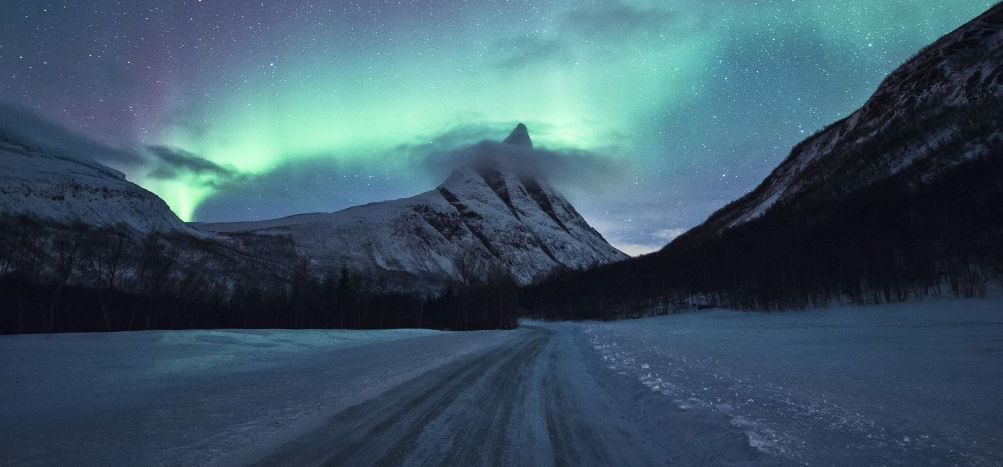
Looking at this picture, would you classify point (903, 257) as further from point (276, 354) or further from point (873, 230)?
A: point (276, 354)

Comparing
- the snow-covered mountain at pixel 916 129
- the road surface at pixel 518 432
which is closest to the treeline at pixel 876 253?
the snow-covered mountain at pixel 916 129

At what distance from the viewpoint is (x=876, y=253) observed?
44000 mm

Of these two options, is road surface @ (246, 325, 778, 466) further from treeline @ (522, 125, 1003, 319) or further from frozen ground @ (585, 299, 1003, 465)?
treeline @ (522, 125, 1003, 319)

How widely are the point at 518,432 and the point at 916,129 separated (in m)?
151

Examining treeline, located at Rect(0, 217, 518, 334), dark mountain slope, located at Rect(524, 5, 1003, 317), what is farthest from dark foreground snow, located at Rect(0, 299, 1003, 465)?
treeline, located at Rect(0, 217, 518, 334)

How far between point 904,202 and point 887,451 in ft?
219

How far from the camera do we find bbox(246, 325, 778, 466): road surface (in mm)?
5000

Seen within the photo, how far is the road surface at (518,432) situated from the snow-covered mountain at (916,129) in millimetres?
78215

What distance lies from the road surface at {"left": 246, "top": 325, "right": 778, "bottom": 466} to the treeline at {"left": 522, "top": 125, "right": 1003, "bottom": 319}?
134 feet

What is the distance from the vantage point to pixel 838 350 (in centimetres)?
1581

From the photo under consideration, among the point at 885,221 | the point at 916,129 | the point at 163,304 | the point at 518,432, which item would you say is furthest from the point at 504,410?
the point at 916,129

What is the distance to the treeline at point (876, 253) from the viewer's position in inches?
1470

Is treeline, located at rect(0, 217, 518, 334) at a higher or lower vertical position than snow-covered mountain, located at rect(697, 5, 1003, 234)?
lower

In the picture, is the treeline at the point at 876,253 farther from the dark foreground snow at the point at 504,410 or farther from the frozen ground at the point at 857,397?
the dark foreground snow at the point at 504,410
